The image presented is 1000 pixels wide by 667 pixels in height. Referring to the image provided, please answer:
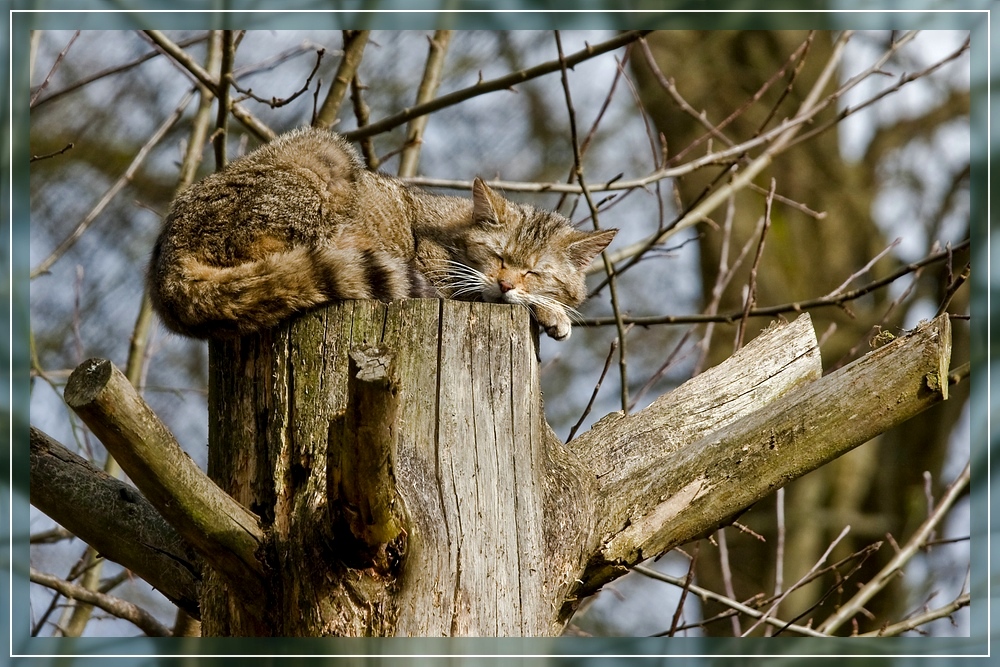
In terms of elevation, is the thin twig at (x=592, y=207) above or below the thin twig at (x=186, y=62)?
below

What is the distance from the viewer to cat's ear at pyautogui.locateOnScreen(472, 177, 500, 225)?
13.5ft

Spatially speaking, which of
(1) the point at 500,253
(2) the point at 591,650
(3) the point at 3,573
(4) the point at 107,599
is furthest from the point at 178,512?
(1) the point at 500,253

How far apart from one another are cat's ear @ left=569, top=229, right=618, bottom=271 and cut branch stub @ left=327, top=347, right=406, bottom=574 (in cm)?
222

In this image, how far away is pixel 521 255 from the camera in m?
4.09

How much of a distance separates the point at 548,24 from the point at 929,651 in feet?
5.78

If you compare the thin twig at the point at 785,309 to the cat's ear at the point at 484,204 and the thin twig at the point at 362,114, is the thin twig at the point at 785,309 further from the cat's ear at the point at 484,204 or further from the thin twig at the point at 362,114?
the thin twig at the point at 362,114

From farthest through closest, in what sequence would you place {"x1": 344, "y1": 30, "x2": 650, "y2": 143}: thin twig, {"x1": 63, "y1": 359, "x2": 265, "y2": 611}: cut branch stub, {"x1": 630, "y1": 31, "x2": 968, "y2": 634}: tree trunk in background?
{"x1": 630, "y1": 31, "x2": 968, "y2": 634}: tree trunk in background → {"x1": 344, "y1": 30, "x2": 650, "y2": 143}: thin twig → {"x1": 63, "y1": 359, "x2": 265, "y2": 611}: cut branch stub

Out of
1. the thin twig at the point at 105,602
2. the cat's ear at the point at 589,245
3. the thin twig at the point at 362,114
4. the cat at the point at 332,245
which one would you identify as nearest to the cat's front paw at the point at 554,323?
the cat at the point at 332,245

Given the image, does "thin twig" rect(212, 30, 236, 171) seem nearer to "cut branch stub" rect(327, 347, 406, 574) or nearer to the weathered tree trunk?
the weathered tree trunk

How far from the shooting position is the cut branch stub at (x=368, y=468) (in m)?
1.87

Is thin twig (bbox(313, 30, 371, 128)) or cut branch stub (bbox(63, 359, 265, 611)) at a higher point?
thin twig (bbox(313, 30, 371, 128))

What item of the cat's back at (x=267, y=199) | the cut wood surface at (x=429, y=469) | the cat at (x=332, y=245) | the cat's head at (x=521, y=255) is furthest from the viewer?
the cat's head at (x=521, y=255)

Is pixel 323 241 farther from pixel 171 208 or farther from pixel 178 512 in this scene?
pixel 178 512

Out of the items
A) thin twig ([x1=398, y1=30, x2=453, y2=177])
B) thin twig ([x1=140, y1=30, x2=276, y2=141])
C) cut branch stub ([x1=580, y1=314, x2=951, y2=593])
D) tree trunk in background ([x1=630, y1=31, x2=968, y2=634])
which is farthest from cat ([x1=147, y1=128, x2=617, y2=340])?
tree trunk in background ([x1=630, y1=31, x2=968, y2=634])
